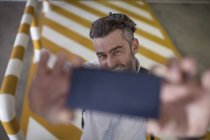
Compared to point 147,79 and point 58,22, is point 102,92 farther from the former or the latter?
point 58,22

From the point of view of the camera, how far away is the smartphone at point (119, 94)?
54 centimetres

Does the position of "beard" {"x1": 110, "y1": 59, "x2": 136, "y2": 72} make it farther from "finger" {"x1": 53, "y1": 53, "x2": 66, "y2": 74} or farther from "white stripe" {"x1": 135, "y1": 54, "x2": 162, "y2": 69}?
"white stripe" {"x1": 135, "y1": 54, "x2": 162, "y2": 69}

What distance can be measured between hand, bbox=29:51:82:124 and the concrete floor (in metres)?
1.65

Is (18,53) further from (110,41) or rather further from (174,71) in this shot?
(174,71)

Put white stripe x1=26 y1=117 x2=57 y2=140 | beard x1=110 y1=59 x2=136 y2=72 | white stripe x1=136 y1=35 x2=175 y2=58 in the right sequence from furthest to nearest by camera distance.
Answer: white stripe x1=136 y1=35 x2=175 y2=58 < white stripe x1=26 y1=117 x2=57 y2=140 < beard x1=110 y1=59 x2=136 y2=72

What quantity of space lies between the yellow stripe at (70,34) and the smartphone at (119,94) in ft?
5.79

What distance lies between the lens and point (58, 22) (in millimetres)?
2646

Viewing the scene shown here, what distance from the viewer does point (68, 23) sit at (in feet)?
8.65

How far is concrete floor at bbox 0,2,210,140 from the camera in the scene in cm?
242

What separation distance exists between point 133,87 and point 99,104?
0.23ft

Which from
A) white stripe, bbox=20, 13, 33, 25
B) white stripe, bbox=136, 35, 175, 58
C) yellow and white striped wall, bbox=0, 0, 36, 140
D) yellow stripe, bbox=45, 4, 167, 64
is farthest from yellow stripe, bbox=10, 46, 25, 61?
white stripe, bbox=136, 35, 175, 58

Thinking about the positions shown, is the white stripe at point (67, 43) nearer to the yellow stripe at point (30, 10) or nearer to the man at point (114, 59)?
the yellow stripe at point (30, 10)

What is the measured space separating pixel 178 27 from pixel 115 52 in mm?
1695

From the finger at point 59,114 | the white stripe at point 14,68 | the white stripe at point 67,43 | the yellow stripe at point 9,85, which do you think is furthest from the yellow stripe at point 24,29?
the finger at point 59,114
